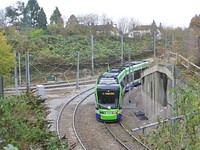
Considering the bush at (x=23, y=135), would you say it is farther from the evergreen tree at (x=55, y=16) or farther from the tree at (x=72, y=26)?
the evergreen tree at (x=55, y=16)

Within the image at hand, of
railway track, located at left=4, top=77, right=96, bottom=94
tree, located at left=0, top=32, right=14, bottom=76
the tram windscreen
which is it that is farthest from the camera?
railway track, located at left=4, top=77, right=96, bottom=94

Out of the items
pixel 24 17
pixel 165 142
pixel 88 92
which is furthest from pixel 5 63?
pixel 24 17

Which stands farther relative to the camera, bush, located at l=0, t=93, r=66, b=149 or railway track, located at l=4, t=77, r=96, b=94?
railway track, located at l=4, t=77, r=96, b=94

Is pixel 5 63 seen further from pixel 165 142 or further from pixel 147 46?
pixel 147 46

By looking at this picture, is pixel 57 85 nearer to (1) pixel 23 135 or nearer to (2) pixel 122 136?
(2) pixel 122 136

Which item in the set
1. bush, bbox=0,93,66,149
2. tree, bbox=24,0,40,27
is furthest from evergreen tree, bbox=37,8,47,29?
bush, bbox=0,93,66,149

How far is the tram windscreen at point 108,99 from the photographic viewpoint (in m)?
19.9

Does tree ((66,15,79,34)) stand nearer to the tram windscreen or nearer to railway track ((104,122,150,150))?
the tram windscreen

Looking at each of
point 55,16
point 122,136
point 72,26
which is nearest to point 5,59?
point 122,136

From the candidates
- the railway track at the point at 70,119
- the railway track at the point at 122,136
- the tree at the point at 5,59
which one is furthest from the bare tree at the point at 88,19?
the railway track at the point at 122,136

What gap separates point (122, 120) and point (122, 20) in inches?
1922

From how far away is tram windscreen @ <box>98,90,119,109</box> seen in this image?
19.9m

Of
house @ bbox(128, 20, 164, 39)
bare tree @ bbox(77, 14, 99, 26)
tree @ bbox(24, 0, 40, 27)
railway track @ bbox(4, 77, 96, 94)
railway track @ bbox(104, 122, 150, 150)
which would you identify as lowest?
railway track @ bbox(104, 122, 150, 150)

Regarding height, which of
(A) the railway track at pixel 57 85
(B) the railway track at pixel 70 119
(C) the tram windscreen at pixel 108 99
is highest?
(C) the tram windscreen at pixel 108 99
